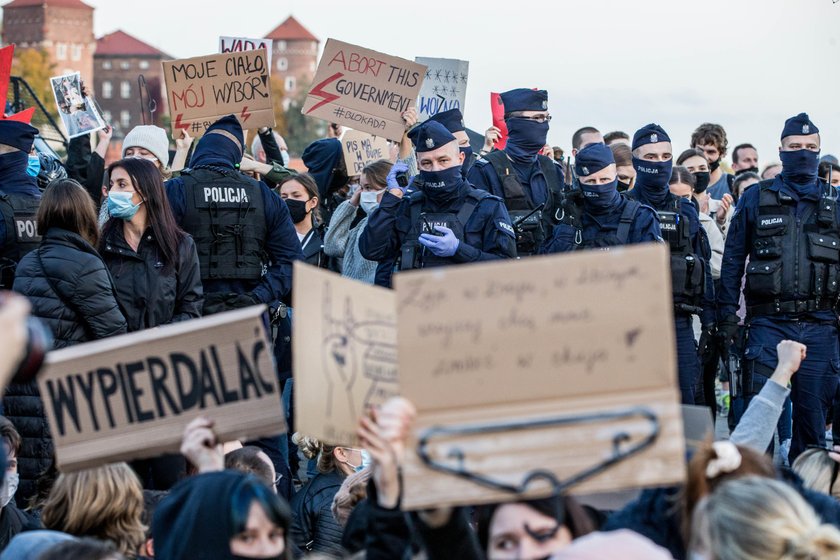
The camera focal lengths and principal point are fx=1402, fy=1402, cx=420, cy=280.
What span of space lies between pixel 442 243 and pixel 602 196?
124cm

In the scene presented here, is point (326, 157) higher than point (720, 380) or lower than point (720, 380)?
higher

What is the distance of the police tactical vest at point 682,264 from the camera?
29.5 ft

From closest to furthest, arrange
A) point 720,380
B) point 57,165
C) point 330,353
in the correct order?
point 330,353 → point 57,165 → point 720,380

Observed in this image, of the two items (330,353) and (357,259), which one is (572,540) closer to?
(330,353)

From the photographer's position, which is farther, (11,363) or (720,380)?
(720,380)

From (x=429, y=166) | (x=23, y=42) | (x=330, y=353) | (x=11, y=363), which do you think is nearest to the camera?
(x=11, y=363)

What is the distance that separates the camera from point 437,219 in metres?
8.14

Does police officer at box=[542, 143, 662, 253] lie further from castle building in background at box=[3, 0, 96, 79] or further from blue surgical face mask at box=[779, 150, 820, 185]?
castle building in background at box=[3, 0, 96, 79]

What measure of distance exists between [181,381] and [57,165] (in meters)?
7.85

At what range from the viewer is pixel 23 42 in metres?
145

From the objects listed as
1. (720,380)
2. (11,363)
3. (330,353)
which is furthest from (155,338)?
(720,380)

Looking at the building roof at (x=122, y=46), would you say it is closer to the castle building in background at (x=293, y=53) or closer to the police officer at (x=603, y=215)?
the castle building in background at (x=293, y=53)

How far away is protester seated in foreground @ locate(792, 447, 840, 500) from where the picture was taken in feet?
19.3

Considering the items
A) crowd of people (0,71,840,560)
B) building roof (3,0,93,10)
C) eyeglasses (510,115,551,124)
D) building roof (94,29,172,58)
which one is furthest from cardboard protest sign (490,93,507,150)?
building roof (94,29,172,58)
